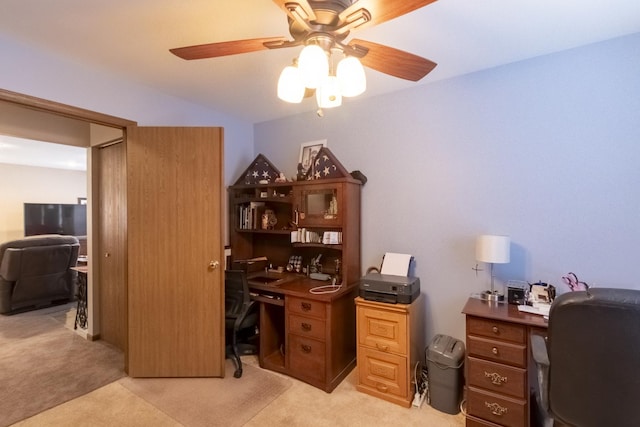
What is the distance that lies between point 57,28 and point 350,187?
2215 millimetres

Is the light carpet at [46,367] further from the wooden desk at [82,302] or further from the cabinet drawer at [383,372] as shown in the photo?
the cabinet drawer at [383,372]

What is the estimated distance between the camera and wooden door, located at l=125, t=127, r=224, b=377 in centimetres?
254

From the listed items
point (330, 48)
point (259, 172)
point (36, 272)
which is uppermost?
point (330, 48)

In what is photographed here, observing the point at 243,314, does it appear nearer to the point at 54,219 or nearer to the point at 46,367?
the point at 46,367

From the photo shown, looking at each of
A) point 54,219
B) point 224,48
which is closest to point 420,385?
point 224,48

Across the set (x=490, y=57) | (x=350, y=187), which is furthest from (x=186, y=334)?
(x=490, y=57)

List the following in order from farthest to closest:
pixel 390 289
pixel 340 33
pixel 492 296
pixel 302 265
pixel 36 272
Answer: pixel 36 272, pixel 302 265, pixel 390 289, pixel 492 296, pixel 340 33

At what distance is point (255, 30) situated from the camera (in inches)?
73.2

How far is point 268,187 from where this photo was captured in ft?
10.4

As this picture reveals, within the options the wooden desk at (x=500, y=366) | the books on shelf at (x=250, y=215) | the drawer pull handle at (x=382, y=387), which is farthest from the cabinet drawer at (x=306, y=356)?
the books on shelf at (x=250, y=215)

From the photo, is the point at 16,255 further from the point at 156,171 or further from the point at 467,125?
the point at 467,125

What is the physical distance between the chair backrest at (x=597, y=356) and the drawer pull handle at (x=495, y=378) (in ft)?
1.77

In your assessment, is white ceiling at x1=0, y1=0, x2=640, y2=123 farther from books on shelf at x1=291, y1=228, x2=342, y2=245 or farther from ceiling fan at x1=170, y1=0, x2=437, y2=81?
books on shelf at x1=291, y1=228, x2=342, y2=245

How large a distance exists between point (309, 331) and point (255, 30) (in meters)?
2.15
